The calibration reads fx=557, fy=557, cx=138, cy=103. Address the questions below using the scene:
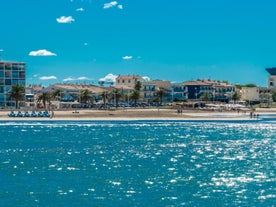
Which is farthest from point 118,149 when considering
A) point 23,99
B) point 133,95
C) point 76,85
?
point 76,85

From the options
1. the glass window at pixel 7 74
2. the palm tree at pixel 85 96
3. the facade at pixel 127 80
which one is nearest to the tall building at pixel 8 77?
the glass window at pixel 7 74

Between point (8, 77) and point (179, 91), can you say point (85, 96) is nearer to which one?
point (8, 77)

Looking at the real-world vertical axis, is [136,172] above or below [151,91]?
below

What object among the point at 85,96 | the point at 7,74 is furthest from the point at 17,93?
the point at 85,96

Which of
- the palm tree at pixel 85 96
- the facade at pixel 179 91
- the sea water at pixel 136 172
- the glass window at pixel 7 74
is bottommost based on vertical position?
the sea water at pixel 136 172

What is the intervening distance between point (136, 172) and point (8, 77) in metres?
110

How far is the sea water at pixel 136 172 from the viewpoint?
30703 mm

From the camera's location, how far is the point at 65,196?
31.0 meters

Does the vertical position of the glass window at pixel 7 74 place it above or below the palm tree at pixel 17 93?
above

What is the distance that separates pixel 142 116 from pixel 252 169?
257 feet

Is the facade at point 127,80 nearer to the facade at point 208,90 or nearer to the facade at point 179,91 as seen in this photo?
the facade at point 179,91

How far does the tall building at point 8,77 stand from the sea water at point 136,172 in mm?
76889

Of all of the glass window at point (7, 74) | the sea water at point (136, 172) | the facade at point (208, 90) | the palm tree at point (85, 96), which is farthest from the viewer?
the facade at point (208, 90)

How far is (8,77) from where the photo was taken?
474 ft
